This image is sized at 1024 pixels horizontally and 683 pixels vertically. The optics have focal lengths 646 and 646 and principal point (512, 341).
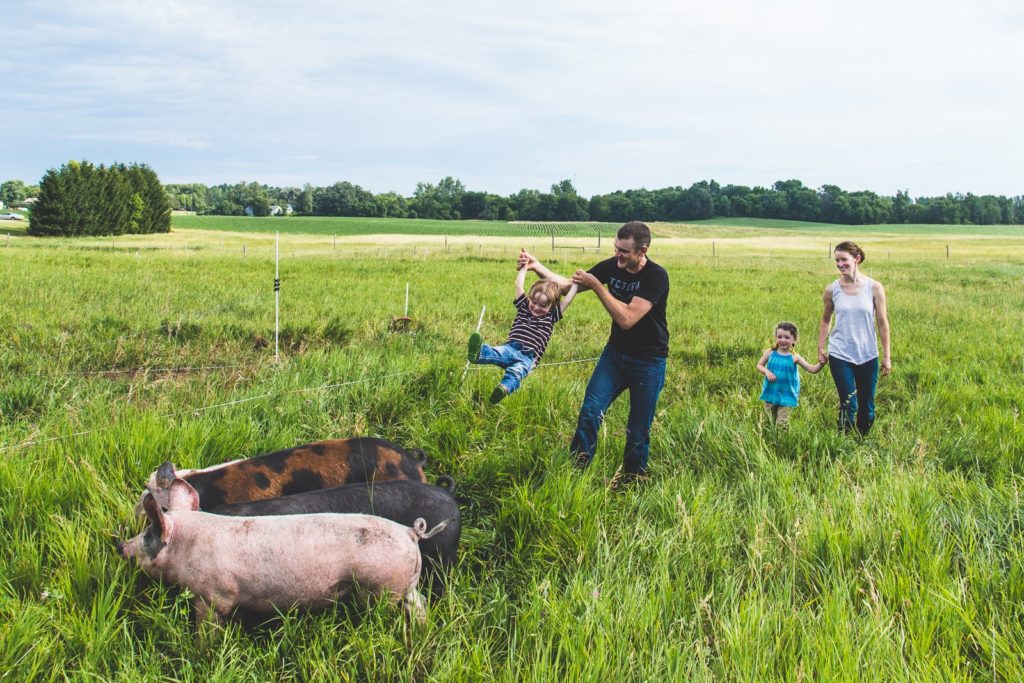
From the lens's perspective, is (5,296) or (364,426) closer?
(364,426)

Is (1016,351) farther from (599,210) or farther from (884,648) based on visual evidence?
(599,210)

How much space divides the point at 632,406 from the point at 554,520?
5.39 ft

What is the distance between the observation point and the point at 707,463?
520 cm

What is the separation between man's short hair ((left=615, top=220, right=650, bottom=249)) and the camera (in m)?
4.70

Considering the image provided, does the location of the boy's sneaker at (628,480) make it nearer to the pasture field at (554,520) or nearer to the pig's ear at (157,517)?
the pasture field at (554,520)

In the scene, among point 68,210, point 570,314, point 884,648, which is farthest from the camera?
point 68,210

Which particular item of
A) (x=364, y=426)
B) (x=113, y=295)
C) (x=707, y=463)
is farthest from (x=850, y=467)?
(x=113, y=295)

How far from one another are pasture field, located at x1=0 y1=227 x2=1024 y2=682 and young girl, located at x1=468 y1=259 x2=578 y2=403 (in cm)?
38

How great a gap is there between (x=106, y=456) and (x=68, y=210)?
242 ft

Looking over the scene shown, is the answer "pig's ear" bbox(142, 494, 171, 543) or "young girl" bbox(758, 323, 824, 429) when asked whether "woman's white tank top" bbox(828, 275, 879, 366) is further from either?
"pig's ear" bbox(142, 494, 171, 543)

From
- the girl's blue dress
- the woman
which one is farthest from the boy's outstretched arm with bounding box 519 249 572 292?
the woman

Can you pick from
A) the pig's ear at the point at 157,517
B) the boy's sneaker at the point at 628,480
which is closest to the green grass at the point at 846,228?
the boy's sneaker at the point at 628,480

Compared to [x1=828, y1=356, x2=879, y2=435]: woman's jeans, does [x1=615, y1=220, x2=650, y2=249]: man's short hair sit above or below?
above

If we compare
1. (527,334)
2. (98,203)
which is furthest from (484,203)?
(527,334)
